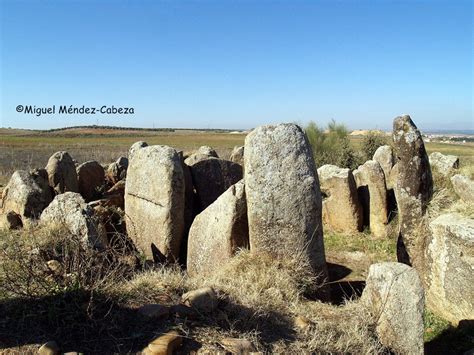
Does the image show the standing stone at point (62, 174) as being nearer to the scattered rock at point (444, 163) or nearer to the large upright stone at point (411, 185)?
the large upright stone at point (411, 185)

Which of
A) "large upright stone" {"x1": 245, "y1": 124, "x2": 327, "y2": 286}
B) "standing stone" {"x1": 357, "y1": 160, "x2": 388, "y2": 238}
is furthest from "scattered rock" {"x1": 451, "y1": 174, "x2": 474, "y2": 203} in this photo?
"large upright stone" {"x1": 245, "y1": 124, "x2": 327, "y2": 286}

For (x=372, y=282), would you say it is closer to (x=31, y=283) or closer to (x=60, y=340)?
(x=60, y=340)

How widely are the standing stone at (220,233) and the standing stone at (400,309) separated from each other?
2100mm

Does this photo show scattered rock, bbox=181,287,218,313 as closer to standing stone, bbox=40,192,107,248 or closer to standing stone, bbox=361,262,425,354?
standing stone, bbox=361,262,425,354

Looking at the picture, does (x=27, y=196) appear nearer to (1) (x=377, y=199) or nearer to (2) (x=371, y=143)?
(1) (x=377, y=199)

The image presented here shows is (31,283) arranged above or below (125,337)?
above

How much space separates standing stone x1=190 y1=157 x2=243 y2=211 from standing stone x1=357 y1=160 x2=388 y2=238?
293 cm

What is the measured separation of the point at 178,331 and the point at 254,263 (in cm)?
192

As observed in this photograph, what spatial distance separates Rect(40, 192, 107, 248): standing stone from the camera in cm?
647

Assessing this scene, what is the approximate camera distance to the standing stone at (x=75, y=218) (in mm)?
6473

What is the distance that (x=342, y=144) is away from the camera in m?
18.2

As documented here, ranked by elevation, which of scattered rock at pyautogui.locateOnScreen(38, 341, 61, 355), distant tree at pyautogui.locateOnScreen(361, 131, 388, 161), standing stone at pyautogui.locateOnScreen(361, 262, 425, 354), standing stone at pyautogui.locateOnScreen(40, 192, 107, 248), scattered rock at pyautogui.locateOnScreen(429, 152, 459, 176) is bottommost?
standing stone at pyautogui.locateOnScreen(361, 262, 425, 354)

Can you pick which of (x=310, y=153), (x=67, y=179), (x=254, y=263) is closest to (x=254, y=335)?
(x=254, y=263)

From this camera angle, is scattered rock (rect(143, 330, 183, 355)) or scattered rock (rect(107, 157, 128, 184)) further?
scattered rock (rect(107, 157, 128, 184))
